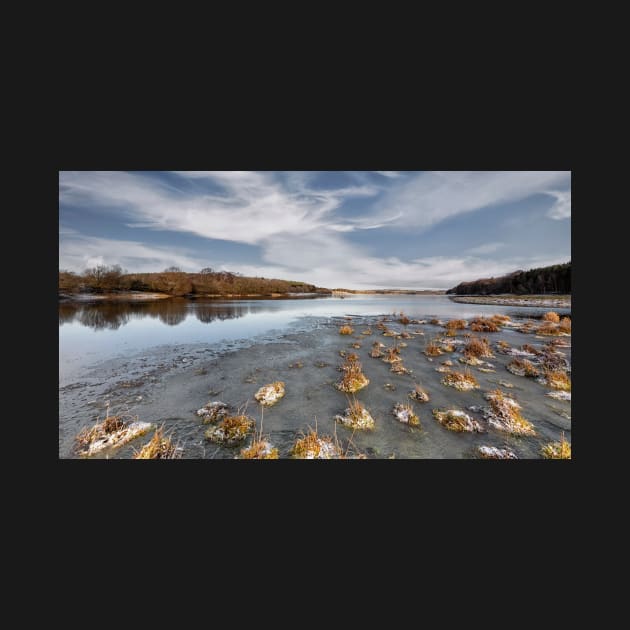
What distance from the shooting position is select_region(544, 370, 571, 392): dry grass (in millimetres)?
6407

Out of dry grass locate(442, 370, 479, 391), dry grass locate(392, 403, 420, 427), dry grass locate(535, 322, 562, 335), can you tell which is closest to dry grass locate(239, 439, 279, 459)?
dry grass locate(392, 403, 420, 427)

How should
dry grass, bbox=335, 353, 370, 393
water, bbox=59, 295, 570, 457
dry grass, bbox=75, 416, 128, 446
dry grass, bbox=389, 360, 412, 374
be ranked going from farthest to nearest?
1. dry grass, bbox=389, 360, 412, 374
2. dry grass, bbox=335, 353, 370, 393
3. water, bbox=59, 295, 570, 457
4. dry grass, bbox=75, 416, 128, 446

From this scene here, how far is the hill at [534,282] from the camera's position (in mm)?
44531

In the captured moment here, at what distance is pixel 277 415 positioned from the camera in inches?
204

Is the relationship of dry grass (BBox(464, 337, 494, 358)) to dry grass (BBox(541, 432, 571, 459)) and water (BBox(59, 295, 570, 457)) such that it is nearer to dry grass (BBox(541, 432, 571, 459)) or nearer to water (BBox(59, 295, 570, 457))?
water (BBox(59, 295, 570, 457))

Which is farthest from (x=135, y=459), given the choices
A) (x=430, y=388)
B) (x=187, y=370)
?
(x=430, y=388)

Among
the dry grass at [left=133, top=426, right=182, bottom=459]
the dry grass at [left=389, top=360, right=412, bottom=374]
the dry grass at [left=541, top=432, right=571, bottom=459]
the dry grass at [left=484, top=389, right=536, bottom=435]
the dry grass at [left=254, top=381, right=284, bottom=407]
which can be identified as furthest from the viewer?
the dry grass at [left=389, top=360, right=412, bottom=374]

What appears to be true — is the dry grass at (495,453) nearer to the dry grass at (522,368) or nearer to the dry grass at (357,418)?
the dry grass at (357,418)

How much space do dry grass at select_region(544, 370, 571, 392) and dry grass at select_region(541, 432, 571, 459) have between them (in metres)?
3.31

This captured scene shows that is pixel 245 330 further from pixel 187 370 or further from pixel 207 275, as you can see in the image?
pixel 207 275

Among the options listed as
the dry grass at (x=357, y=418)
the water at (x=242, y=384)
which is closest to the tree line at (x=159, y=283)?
the water at (x=242, y=384)

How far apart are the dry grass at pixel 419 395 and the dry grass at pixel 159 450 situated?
563cm

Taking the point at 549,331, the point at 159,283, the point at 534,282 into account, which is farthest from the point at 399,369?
the point at 534,282

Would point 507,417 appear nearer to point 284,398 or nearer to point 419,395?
point 419,395
